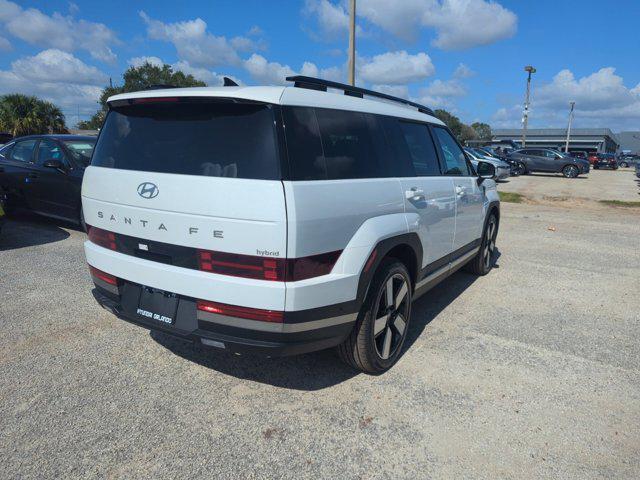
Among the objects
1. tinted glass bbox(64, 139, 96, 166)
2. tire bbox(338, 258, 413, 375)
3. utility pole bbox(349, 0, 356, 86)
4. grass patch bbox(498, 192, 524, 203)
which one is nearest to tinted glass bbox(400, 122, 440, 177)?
tire bbox(338, 258, 413, 375)

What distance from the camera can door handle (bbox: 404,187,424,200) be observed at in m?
3.43

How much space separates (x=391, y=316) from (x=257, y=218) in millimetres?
1489

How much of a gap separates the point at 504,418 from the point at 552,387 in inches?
24.3

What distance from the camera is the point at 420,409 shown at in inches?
115

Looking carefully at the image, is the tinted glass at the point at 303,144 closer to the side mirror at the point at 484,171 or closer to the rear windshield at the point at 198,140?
the rear windshield at the point at 198,140

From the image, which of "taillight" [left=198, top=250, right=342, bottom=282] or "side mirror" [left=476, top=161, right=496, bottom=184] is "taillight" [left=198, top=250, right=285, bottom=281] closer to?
"taillight" [left=198, top=250, right=342, bottom=282]

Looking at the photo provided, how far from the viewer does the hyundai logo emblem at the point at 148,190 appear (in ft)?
9.05

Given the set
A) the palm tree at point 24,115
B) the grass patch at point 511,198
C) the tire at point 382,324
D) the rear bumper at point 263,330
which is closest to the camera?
the rear bumper at point 263,330

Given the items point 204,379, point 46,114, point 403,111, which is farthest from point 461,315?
point 46,114

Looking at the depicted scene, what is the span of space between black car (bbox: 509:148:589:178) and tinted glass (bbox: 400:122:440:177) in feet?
83.2

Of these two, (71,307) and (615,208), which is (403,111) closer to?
(71,307)

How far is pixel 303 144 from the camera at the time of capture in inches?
103

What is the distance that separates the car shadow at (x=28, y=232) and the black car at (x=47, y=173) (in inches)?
12.3

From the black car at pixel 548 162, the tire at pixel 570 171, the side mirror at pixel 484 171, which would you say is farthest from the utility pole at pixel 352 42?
the tire at pixel 570 171
